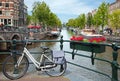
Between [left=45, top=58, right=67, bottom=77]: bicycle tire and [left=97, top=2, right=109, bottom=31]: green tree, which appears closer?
[left=45, top=58, right=67, bottom=77]: bicycle tire

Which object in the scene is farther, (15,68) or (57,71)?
(57,71)

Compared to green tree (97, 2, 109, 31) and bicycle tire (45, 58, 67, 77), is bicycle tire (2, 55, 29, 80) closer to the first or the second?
bicycle tire (45, 58, 67, 77)

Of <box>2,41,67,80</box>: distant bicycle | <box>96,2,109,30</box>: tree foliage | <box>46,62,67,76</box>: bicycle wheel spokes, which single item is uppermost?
<box>96,2,109,30</box>: tree foliage

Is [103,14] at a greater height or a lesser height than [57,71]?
greater

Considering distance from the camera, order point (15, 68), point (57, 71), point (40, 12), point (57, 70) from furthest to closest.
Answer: point (40, 12), point (57, 70), point (57, 71), point (15, 68)

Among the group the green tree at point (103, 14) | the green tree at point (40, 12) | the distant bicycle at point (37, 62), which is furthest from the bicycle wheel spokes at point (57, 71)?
the green tree at point (40, 12)

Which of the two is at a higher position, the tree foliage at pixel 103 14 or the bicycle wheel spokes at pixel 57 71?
the tree foliage at pixel 103 14

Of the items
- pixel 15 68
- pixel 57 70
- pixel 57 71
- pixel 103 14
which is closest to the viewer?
pixel 15 68

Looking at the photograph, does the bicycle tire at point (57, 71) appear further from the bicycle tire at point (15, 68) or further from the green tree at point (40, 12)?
the green tree at point (40, 12)

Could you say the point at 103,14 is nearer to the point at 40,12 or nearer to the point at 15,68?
the point at 40,12

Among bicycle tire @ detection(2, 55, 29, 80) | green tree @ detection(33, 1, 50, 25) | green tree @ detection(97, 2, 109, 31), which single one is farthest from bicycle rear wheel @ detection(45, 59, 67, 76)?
green tree @ detection(33, 1, 50, 25)

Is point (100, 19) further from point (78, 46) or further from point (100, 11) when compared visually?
point (78, 46)

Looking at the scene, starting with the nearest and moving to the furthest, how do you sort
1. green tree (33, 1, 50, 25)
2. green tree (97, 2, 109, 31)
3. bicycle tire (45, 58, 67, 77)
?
bicycle tire (45, 58, 67, 77), green tree (97, 2, 109, 31), green tree (33, 1, 50, 25)

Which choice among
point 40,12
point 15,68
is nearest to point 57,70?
point 15,68
